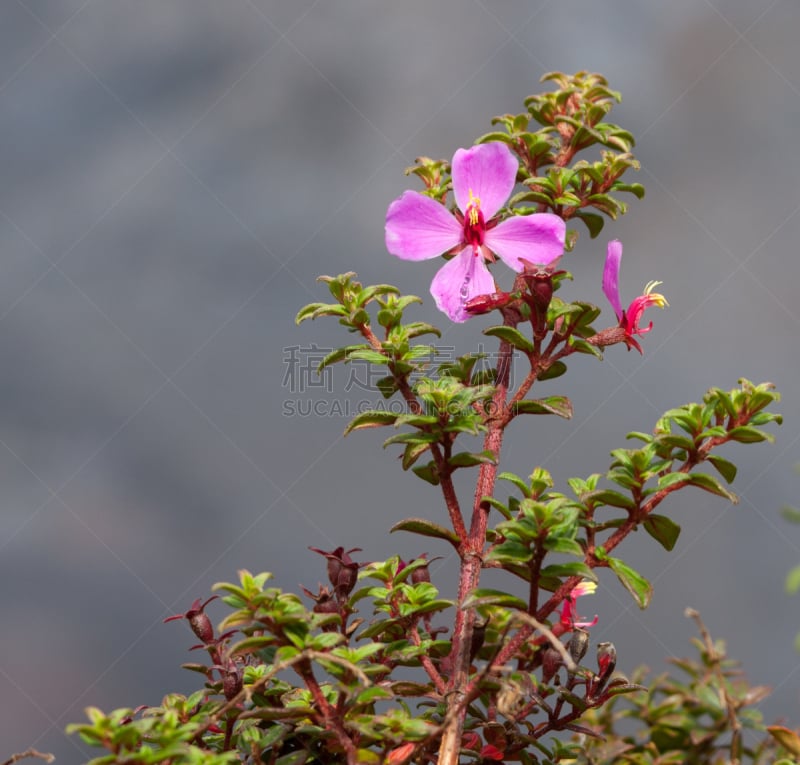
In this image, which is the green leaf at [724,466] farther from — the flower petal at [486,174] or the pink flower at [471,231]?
the flower petal at [486,174]

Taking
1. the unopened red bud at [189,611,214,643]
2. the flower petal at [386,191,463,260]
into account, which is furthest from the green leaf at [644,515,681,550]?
the unopened red bud at [189,611,214,643]

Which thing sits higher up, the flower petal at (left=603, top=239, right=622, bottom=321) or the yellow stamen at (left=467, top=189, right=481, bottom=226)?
the flower petal at (left=603, top=239, right=622, bottom=321)

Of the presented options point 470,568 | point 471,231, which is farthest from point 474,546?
point 471,231

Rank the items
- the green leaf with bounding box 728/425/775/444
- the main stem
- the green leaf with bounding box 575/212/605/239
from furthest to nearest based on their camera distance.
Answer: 1. the green leaf with bounding box 575/212/605/239
2. the green leaf with bounding box 728/425/775/444
3. the main stem

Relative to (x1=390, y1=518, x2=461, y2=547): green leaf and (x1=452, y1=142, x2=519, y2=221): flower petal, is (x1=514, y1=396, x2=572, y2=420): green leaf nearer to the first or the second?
(x1=390, y1=518, x2=461, y2=547): green leaf

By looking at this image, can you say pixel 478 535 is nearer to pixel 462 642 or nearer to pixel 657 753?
pixel 462 642
